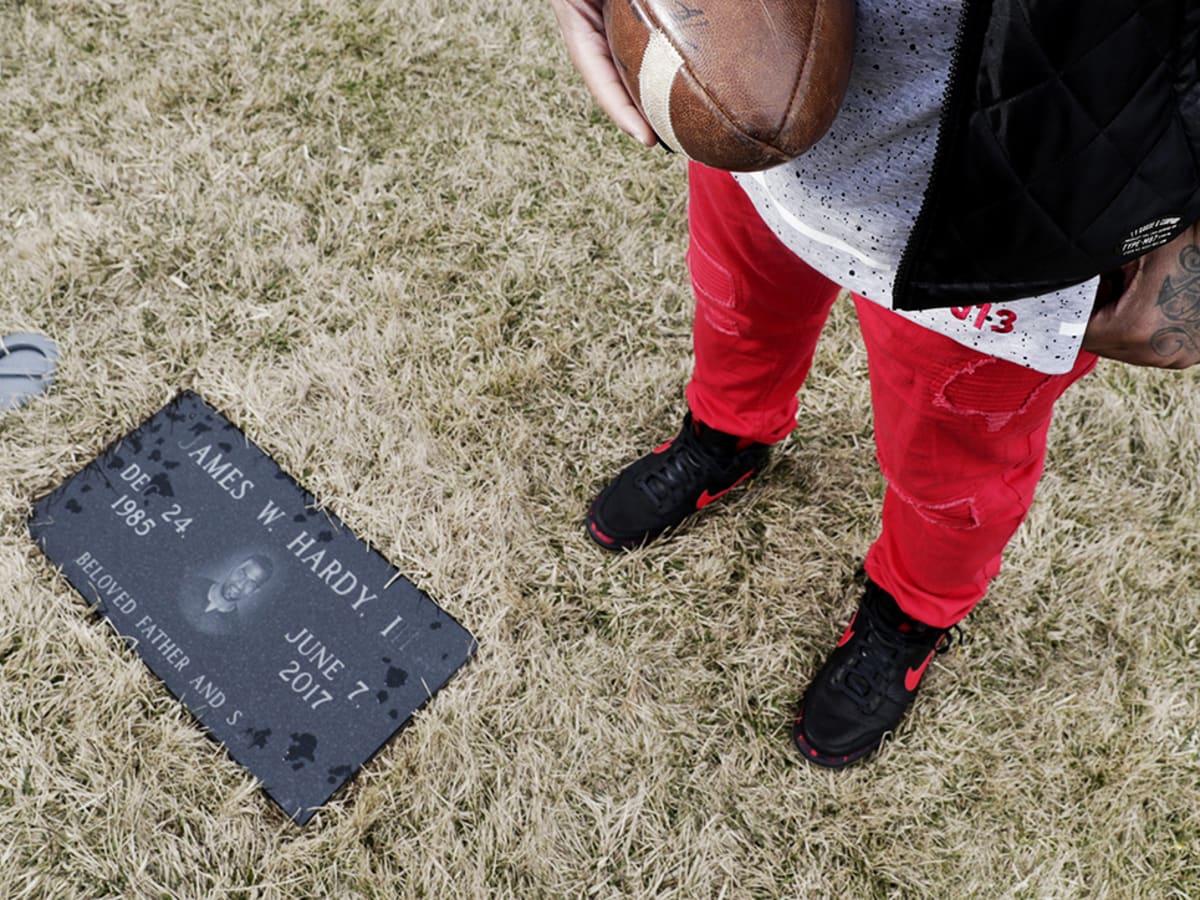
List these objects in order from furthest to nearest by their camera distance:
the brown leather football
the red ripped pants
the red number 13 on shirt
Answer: the red ripped pants
the red number 13 on shirt
the brown leather football

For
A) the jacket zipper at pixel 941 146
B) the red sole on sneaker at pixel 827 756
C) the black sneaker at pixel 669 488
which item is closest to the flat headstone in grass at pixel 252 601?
the black sneaker at pixel 669 488

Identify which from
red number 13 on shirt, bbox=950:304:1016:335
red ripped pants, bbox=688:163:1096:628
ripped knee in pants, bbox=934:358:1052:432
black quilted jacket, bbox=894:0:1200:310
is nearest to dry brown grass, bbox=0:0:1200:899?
red ripped pants, bbox=688:163:1096:628

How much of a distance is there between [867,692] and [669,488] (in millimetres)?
568

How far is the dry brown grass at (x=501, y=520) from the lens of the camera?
1552mm

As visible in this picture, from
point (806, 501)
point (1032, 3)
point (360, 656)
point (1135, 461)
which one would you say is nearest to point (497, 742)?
point (360, 656)

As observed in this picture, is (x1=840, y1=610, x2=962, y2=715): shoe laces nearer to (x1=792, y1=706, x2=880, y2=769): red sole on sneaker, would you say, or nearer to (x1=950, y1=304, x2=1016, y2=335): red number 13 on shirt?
(x1=792, y1=706, x2=880, y2=769): red sole on sneaker

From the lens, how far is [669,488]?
1.83m

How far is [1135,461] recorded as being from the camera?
6.46ft

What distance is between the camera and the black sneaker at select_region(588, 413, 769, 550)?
1.81 meters

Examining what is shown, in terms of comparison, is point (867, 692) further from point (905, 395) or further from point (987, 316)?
point (987, 316)

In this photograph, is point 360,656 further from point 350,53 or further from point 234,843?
point 350,53

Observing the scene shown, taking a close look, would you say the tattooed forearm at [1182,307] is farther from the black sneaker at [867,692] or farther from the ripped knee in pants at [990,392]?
the black sneaker at [867,692]

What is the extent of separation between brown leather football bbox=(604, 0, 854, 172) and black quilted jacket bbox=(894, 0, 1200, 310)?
4.6 inches

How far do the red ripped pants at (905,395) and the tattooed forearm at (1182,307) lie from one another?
0.48 feet
